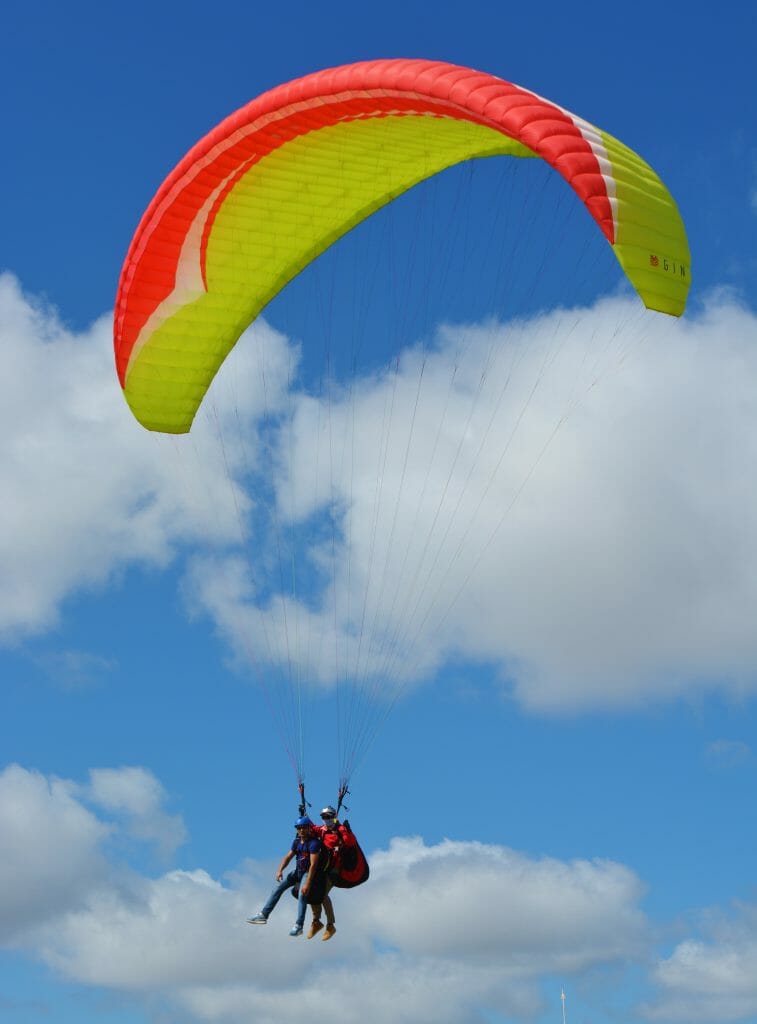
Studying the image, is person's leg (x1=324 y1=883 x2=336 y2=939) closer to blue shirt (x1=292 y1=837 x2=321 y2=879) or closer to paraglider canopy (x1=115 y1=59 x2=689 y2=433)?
blue shirt (x1=292 y1=837 x2=321 y2=879)

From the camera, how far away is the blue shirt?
70.5 feet

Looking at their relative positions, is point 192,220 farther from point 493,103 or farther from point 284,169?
point 493,103

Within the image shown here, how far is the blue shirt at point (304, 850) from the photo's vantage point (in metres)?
21.5

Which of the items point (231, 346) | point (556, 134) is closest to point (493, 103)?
point (556, 134)

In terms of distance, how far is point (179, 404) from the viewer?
24.8 meters

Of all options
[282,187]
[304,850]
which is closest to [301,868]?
[304,850]

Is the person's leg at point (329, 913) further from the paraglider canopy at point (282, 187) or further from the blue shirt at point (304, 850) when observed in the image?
the paraglider canopy at point (282, 187)

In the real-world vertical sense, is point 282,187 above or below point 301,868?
above

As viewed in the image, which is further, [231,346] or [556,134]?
[231,346]

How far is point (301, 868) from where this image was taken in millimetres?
21625

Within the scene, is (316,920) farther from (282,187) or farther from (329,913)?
(282,187)

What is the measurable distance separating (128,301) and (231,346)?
1.49 metres

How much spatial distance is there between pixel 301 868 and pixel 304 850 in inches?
8.3

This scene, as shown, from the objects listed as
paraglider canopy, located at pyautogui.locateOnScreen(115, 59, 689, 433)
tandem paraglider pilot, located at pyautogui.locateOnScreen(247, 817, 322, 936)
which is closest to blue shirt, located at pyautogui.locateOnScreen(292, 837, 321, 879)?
tandem paraglider pilot, located at pyautogui.locateOnScreen(247, 817, 322, 936)
